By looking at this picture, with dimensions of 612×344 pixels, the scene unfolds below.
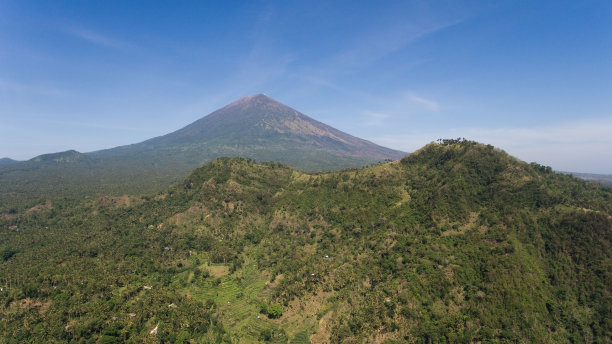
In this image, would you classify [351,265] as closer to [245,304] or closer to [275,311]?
[275,311]

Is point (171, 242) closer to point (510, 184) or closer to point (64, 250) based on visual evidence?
point (64, 250)

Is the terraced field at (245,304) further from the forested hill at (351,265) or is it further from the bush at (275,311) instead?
the bush at (275,311)

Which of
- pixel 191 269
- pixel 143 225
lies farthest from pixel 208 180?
pixel 191 269

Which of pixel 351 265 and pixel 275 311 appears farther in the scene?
pixel 351 265

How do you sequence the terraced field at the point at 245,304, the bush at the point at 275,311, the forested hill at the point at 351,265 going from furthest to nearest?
the bush at the point at 275,311, the terraced field at the point at 245,304, the forested hill at the point at 351,265

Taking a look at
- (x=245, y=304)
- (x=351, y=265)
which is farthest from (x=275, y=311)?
(x=351, y=265)

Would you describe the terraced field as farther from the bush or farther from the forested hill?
the bush

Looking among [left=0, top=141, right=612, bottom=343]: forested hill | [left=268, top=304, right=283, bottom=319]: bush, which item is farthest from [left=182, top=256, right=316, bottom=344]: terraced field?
[left=268, top=304, right=283, bottom=319]: bush

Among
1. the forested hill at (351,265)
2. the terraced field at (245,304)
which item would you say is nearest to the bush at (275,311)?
the forested hill at (351,265)
